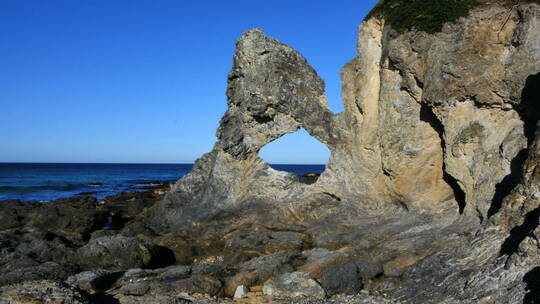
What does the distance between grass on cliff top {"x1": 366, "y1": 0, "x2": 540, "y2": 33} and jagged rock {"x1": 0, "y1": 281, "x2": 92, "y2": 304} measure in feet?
47.2

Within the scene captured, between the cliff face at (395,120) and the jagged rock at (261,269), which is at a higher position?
the cliff face at (395,120)

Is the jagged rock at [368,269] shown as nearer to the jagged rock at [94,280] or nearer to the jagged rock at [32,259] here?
the jagged rock at [94,280]

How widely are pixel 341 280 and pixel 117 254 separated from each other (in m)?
8.94

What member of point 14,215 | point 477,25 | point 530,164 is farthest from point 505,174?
point 14,215

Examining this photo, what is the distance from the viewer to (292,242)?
18969 millimetres

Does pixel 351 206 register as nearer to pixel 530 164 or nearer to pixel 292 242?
pixel 292 242

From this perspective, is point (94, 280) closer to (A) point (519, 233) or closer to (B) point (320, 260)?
(B) point (320, 260)

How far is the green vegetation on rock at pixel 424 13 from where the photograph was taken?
53.6ft

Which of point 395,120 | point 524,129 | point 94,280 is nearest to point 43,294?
point 94,280

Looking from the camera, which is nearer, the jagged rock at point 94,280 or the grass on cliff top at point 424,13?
the jagged rock at point 94,280

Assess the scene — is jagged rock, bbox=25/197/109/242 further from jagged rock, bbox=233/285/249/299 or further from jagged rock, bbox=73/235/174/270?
jagged rock, bbox=233/285/249/299

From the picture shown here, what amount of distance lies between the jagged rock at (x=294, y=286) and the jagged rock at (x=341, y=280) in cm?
39

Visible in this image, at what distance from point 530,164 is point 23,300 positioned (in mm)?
12630

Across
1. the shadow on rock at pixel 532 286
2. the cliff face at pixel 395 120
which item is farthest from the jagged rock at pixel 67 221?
the shadow on rock at pixel 532 286
